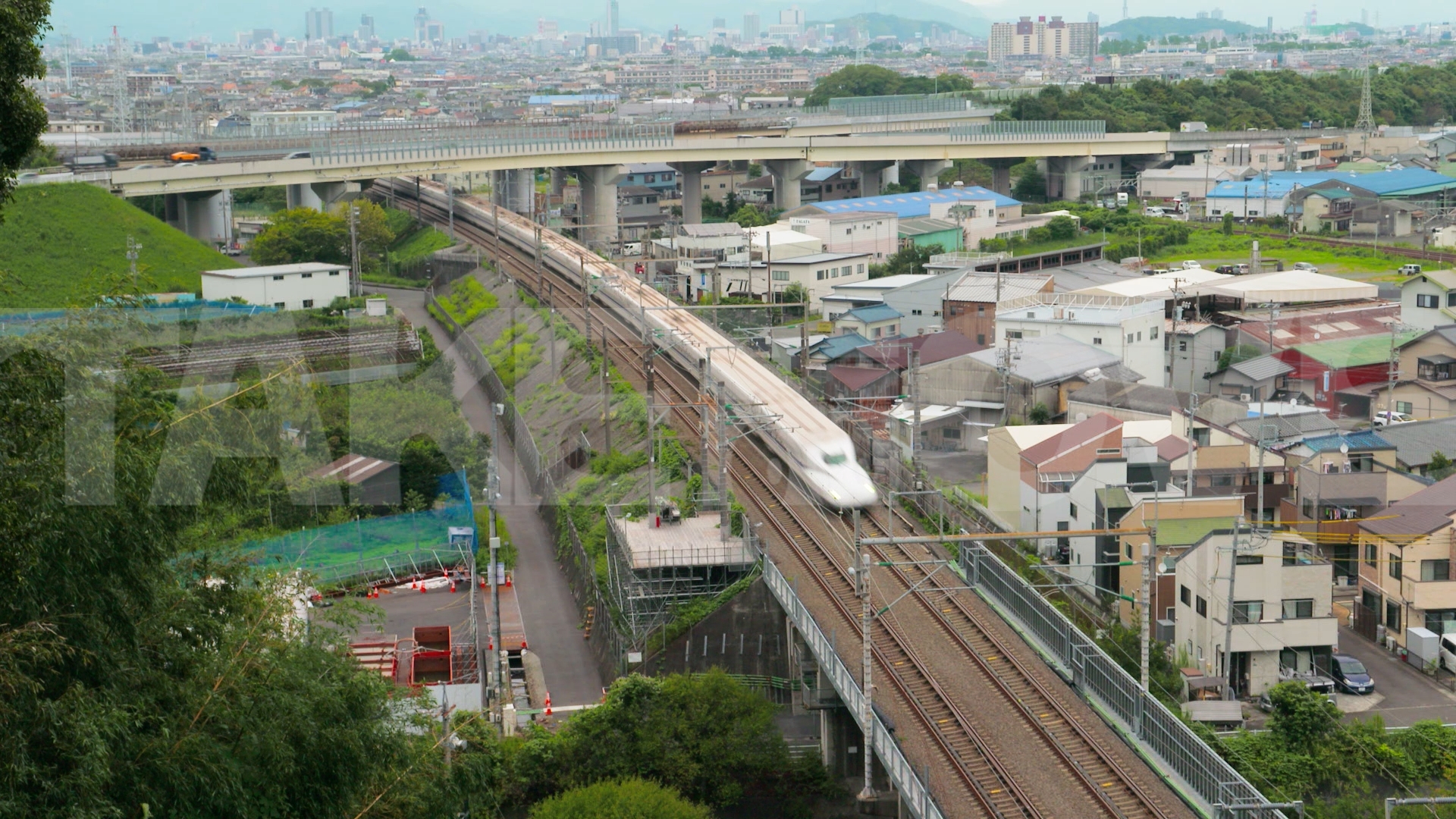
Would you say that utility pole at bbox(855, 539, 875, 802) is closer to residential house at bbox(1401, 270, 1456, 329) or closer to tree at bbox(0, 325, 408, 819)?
tree at bbox(0, 325, 408, 819)

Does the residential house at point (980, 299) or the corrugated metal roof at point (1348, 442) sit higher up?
the residential house at point (980, 299)

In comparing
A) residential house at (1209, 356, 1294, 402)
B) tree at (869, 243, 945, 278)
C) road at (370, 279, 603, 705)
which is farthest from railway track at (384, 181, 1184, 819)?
tree at (869, 243, 945, 278)

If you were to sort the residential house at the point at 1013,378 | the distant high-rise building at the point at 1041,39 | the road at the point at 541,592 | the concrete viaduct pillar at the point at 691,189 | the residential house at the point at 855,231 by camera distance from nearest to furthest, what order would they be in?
the road at the point at 541,592
the residential house at the point at 1013,378
the residential house at the point at 855,231
the concrete viaduct pillar at the point at 691,189
the distant high-rise building at the point at 1041,39

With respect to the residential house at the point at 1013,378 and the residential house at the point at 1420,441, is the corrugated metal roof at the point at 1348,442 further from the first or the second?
the residential house at the point at 1013,378

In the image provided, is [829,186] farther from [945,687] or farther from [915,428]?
[945,687]

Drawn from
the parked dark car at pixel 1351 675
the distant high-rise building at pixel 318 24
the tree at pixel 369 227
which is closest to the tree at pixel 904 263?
the tree at pixel 369 227

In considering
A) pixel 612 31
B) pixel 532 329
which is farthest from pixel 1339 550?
pixel 612 31

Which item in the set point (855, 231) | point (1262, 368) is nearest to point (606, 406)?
point (1262, 368)

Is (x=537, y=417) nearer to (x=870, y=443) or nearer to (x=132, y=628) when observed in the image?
(x=870, y=443)
